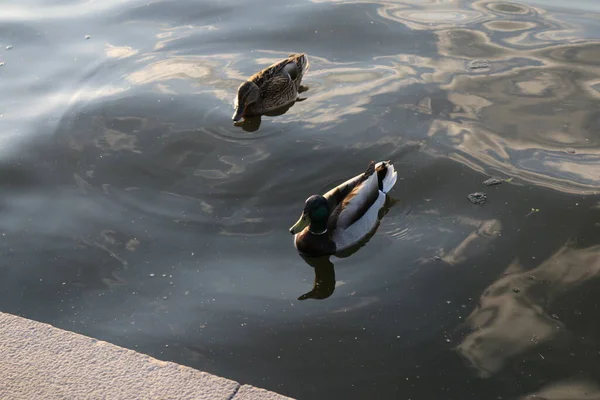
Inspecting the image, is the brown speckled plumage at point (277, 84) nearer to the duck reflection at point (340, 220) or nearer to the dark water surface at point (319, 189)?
the dark water surface at point (319, 189)

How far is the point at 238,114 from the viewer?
26.8ft

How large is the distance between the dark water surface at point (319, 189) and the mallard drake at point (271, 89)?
0.22m

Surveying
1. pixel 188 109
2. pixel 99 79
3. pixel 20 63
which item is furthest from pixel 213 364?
pixel 20 63

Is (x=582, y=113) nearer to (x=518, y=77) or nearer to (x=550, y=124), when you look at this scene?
(x=550, y=124)

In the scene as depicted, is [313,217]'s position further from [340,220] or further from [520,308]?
[520,308]

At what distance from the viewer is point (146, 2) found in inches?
437

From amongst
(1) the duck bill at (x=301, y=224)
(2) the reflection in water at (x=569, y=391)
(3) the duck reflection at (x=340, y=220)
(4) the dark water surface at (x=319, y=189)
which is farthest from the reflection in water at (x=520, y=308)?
(1) the duck bill at (x=301, y=224)

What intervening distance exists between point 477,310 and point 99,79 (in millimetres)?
5325

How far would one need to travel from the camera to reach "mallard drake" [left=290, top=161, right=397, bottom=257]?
625 cm

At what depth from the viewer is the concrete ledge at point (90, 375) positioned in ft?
13.9

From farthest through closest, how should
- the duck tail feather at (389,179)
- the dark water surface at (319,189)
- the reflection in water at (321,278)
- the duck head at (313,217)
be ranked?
the duck tail feather at (389,179), the duck head at (313,217), the reflection in water at (321,278), the dark water surface at (319,189)

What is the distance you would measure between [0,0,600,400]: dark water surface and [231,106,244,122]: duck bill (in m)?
0.10

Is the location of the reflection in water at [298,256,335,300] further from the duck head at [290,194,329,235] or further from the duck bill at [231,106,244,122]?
the duck bill at [231,106,244,122]

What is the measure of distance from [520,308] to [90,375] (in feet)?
9.19
